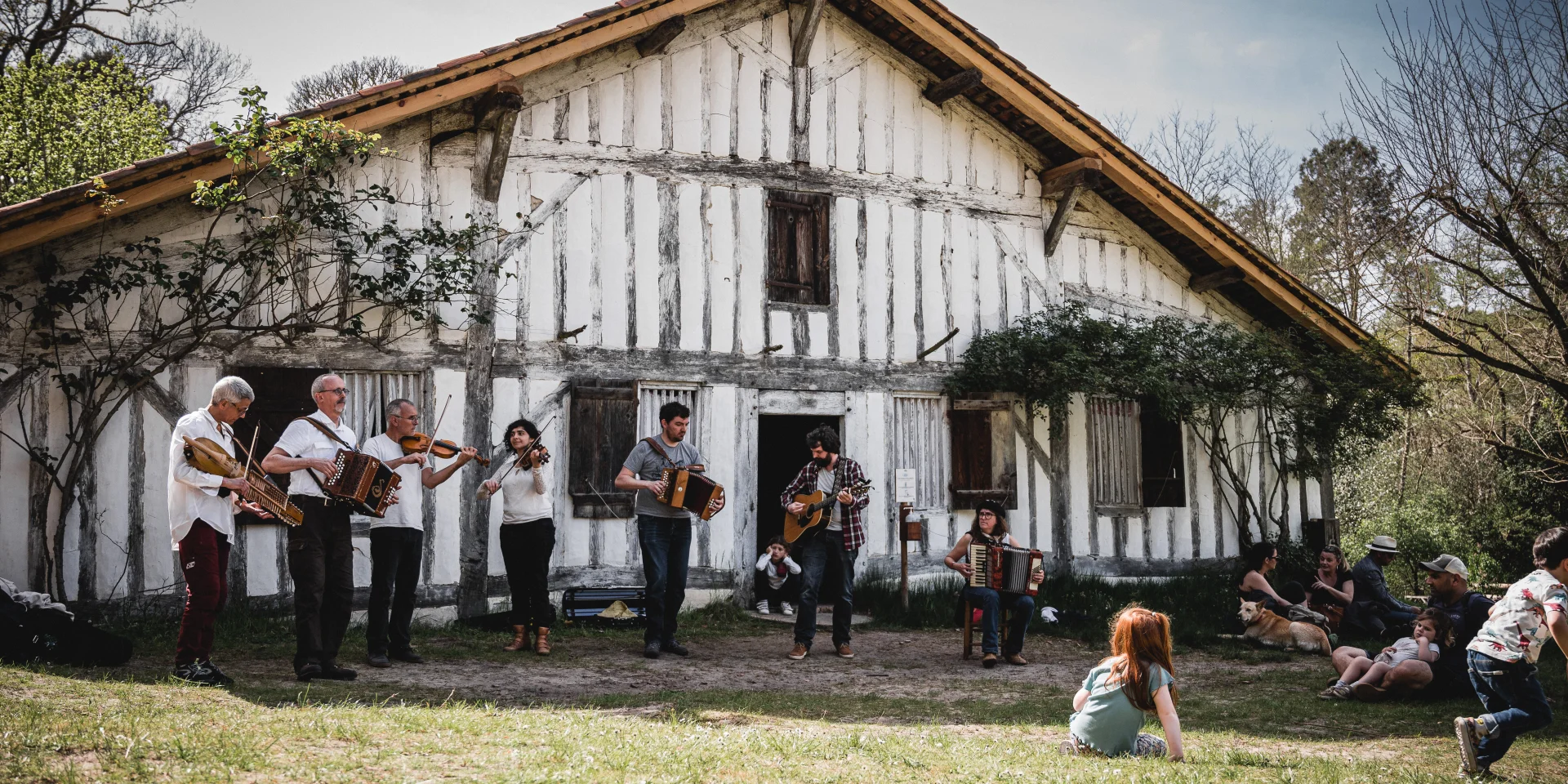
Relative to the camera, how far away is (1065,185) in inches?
522

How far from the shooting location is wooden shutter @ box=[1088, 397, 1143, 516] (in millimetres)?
13484

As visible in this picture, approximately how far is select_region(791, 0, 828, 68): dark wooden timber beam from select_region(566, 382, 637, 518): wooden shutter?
399cm

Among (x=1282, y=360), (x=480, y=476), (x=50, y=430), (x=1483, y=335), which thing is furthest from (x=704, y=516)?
(x=1483, y=335)

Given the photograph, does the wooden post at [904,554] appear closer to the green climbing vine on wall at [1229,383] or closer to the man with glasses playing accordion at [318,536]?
the green climbing vine on wall at [1229,383]

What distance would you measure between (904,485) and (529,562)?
491 cm

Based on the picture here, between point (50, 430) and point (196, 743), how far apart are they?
549cm

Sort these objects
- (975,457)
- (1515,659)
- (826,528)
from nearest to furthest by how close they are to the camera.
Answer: (1515,659) → (826,528) → (975,457)

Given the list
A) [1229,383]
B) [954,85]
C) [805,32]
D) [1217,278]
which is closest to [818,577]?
[805,32]

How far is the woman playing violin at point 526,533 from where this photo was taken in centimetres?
852

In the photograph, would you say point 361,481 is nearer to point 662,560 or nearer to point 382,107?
point 662,560

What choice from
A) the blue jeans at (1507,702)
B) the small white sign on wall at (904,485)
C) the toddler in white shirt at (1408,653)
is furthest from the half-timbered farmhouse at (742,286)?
the blue jeans at (1507,702)

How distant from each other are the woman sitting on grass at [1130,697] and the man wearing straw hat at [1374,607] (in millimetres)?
6153

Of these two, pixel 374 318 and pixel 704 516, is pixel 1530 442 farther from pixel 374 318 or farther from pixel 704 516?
pixel 374 318

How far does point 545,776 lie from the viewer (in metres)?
4.39
